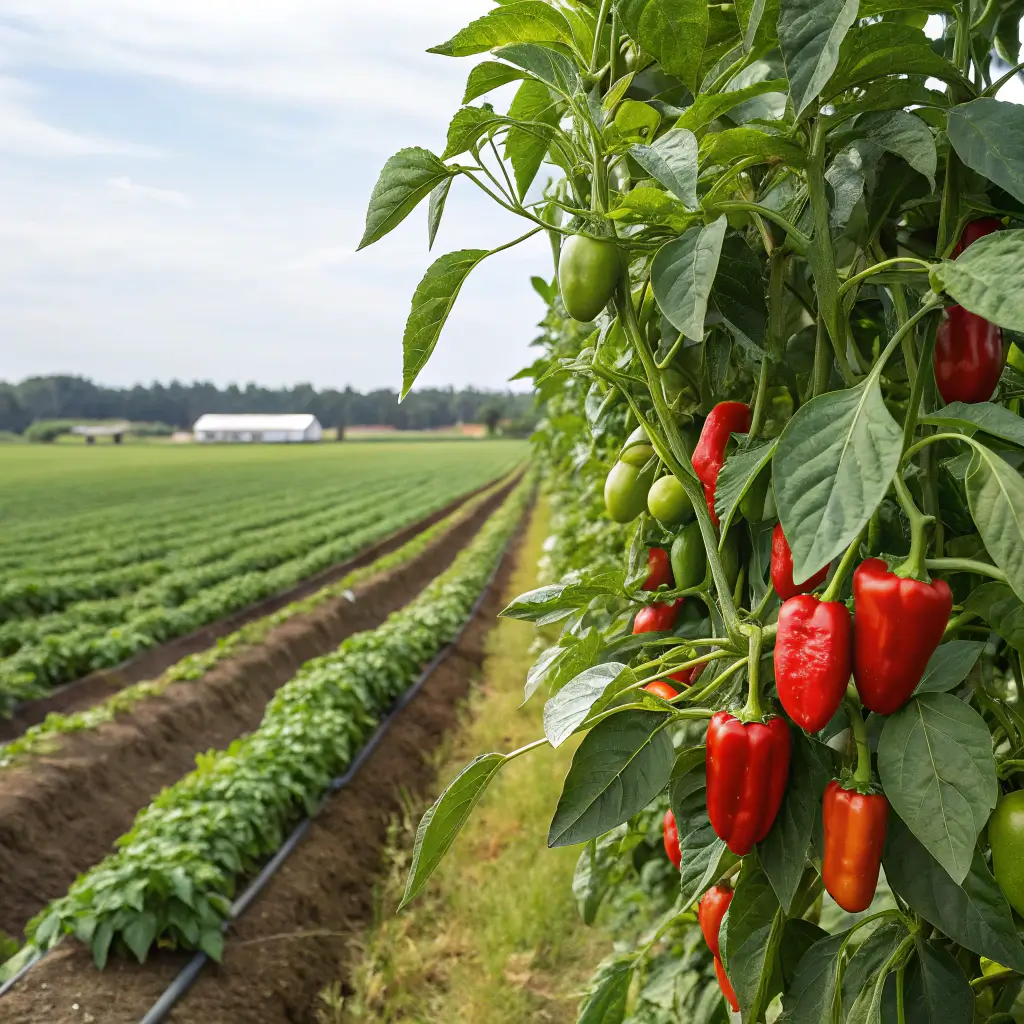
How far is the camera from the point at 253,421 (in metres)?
94.2

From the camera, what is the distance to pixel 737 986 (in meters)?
0.93

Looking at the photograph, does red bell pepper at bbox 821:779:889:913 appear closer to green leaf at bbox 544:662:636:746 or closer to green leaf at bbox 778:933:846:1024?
green leaf at bbox 778:933:846:1024

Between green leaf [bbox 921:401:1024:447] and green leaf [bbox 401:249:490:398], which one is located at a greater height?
green leaf [bbox 401:249:490:398]

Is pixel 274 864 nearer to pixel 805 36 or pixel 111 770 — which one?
pixel 111 770

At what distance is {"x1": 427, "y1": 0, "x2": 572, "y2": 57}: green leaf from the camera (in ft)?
2.94

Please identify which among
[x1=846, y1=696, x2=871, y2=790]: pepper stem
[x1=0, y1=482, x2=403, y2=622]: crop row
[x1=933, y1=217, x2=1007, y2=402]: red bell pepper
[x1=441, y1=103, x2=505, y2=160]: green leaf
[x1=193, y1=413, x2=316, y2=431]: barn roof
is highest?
[x1=193, y1=413, x2=316, y2=431]: barn roof

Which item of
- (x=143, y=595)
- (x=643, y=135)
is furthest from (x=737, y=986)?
(x=143, y=595)

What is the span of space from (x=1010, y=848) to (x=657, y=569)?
56cm

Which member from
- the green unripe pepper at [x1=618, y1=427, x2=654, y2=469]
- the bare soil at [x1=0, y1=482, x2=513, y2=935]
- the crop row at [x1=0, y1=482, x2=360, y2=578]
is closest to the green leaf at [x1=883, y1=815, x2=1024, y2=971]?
the green unripe pepper at [x1=618, y1=427, x2=654, y2=469]

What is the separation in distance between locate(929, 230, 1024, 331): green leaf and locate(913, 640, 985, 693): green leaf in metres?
0.32

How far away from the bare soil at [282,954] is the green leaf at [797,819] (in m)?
3.06

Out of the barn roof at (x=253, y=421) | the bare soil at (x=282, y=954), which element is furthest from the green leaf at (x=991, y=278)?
the barn roof at (x=253, y=421)

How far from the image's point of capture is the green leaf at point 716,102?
0.83m

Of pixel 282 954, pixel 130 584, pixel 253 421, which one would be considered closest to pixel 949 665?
pixel 282 954
